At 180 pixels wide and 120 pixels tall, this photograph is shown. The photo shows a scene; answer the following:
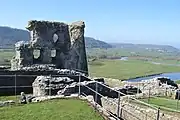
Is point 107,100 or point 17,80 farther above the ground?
point 17,80

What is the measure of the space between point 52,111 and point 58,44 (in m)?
22.4

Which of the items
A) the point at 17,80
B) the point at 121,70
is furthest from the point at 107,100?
the point at 121,70

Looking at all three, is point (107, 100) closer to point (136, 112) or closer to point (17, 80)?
point (136, 112)

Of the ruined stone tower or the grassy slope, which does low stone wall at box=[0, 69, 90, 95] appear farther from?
the grassy slope

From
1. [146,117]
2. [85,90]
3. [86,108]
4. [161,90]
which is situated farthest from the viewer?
[161,90]

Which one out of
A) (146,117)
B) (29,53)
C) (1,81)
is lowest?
(146,117)

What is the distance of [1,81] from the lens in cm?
2384

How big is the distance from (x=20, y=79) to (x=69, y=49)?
41.6 ft

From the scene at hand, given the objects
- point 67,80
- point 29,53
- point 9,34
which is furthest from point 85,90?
point 9,34

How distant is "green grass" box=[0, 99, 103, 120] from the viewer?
1365 centimetres

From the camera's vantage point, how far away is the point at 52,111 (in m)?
14.6

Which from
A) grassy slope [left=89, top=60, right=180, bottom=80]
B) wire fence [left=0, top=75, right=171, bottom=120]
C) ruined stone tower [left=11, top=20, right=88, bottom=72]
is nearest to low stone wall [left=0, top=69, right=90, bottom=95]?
wire fence [left=0, top=75, right=171, bottom=120]

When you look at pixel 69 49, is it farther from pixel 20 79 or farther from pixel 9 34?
pixel 9 34

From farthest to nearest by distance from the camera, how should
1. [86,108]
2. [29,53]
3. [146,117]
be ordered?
[29,53], [146,117], [86,108]
